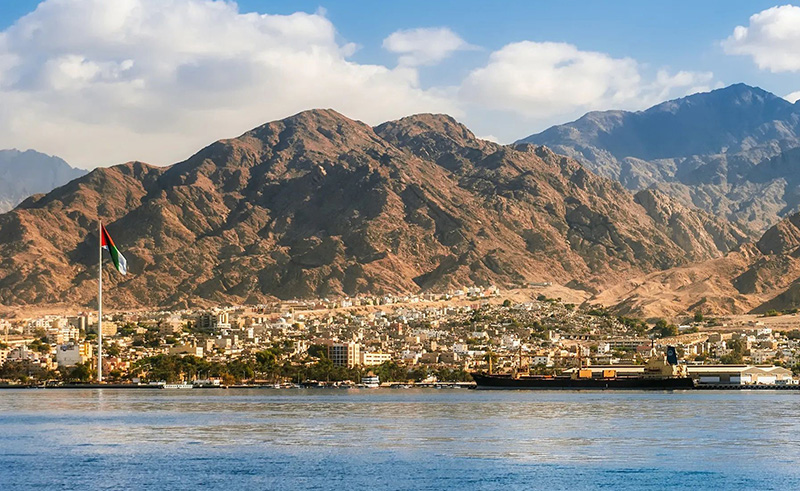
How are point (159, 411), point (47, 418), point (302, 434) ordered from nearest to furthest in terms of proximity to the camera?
1. point (302, 434)
2. point (47, 418)
3. point (159, 411)

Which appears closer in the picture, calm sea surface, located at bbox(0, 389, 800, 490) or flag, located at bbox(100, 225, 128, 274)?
calm sea surface, located at bbox(0, 389, 800, 490)

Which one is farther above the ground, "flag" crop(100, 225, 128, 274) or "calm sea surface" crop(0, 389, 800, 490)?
"flag" crop(100, 225, 128, 274)

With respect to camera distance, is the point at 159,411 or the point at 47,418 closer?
the point at 47,418

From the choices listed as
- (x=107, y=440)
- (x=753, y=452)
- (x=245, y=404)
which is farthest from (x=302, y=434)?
(x=245, y=404)

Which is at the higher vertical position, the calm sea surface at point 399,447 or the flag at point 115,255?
the flag at point 115,255

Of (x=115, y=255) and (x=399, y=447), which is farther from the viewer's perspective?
(x=115, y=255)

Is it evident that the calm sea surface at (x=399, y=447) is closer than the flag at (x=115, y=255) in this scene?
Yes

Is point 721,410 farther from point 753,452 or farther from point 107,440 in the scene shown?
point 107,440

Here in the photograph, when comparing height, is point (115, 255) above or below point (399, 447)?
above
